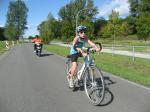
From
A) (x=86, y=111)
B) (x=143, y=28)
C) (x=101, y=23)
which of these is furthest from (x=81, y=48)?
(x=101, y=23)

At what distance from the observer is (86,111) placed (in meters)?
6.94

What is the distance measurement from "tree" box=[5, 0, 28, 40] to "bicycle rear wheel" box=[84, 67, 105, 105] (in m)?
Result: 113

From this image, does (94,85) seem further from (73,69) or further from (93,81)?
(73,69)

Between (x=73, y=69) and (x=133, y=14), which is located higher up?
(x=133, y=14)

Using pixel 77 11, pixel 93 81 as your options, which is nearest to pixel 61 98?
pixel 93 81

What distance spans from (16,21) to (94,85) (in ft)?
380

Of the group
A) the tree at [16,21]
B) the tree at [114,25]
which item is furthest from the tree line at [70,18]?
the tree at [114,25]

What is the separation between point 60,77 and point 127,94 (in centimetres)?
428

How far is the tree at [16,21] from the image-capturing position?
119625mm

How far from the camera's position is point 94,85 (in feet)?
25.5

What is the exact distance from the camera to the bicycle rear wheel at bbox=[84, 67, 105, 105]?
7533mm

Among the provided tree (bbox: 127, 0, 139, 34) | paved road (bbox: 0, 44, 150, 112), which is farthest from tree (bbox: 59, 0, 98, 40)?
paved road (bbox: 0, 44, 150, 112)

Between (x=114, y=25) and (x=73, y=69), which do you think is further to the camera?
(x=114, y=25)

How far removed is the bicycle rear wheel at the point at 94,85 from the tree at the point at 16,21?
112956mm
